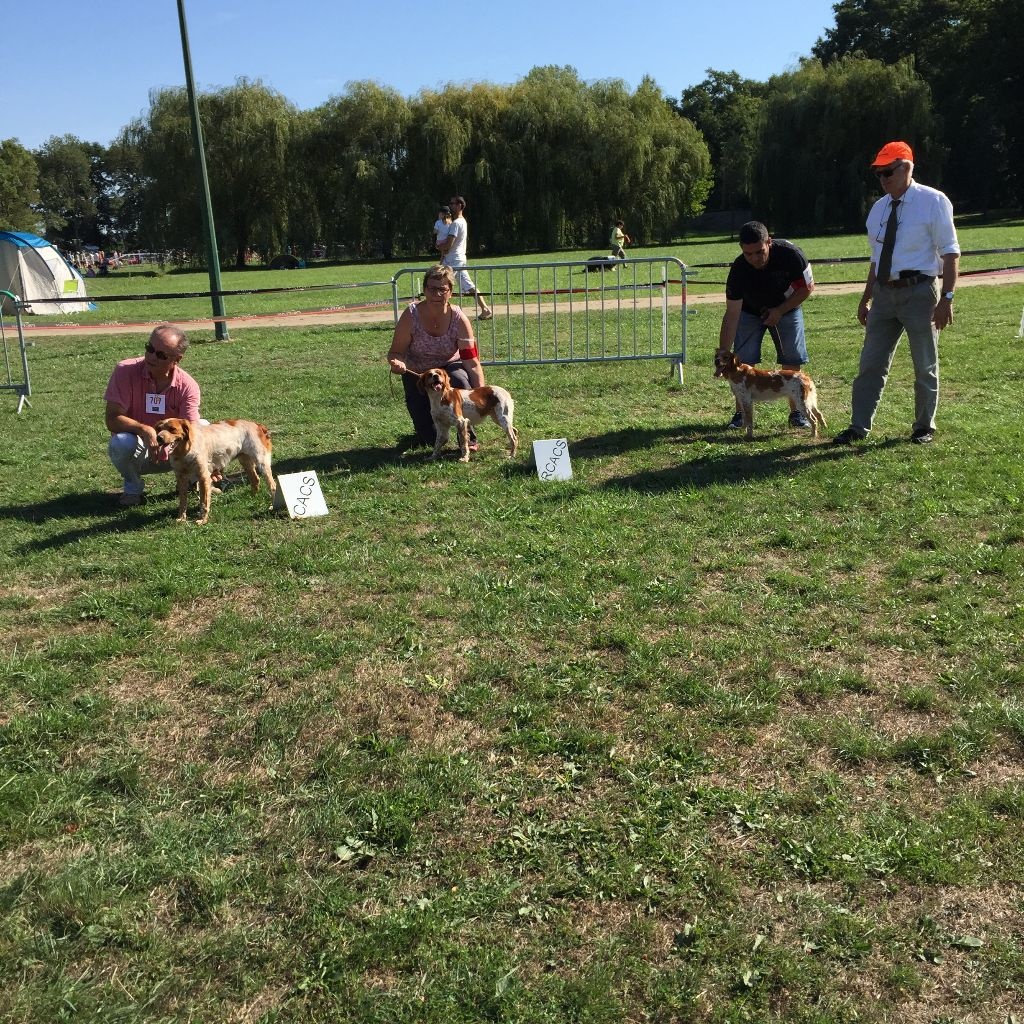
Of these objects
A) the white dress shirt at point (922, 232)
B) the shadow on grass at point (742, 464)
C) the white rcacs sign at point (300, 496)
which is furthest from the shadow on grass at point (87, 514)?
the white dress shirt at point (922, 232)

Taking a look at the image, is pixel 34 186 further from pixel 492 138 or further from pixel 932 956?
pixel 932 956

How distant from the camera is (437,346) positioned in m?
7.50

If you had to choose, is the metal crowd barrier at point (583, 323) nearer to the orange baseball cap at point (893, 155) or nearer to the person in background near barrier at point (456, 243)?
the person in background near barrier at point (456, 243)

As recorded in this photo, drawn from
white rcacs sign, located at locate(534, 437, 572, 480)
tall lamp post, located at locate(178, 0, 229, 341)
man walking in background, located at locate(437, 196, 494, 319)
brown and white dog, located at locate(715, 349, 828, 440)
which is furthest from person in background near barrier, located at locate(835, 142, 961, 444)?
tall lamp post, located at locate(178, 0, 229, 341)

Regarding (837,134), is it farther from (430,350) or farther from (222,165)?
(430,350)

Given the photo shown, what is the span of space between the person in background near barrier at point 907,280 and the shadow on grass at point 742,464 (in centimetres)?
21

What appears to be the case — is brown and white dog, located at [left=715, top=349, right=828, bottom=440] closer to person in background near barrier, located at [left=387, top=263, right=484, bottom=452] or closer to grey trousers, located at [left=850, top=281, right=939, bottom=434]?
grey trousers, located at [left=850, top=281, right=939, bottom=434]

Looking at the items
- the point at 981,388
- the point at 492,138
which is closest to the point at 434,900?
the point at 981,388

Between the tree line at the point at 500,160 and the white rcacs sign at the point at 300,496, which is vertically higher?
the tree line at the point at 500,160

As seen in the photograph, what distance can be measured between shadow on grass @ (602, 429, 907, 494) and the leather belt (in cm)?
115

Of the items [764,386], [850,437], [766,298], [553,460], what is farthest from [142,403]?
[850,437]

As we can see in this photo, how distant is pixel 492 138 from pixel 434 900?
42.9m

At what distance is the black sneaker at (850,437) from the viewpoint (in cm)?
691

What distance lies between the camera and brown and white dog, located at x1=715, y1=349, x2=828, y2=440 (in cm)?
698
